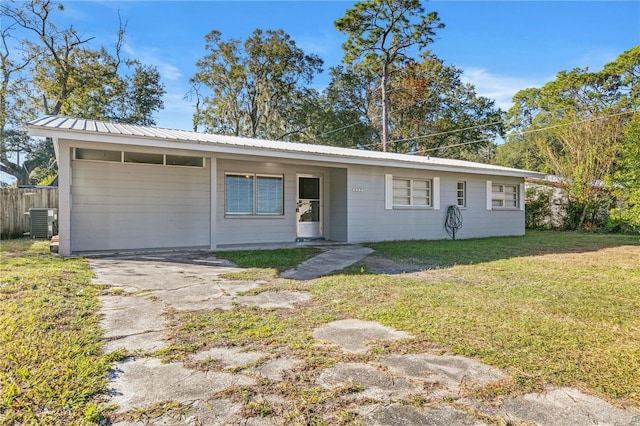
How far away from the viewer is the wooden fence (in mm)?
10701

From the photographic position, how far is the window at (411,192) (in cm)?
1088

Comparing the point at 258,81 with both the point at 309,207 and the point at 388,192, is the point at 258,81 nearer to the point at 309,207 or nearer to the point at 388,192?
the point at 309,207

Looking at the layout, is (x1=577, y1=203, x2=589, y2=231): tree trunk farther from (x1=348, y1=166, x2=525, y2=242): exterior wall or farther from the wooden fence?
the wooden fence

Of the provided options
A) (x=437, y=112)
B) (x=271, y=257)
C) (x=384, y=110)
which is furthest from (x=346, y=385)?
(x=437, y=112)

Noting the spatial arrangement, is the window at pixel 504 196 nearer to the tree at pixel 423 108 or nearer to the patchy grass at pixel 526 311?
the patchy grass at pixel 526 311

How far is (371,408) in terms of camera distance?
6.35ft

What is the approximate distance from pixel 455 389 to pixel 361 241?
7.90m

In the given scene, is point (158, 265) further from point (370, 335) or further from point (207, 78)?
point (207, 78)

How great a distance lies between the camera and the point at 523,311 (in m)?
3.71

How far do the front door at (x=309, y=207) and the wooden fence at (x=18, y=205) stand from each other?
7781 millimetres


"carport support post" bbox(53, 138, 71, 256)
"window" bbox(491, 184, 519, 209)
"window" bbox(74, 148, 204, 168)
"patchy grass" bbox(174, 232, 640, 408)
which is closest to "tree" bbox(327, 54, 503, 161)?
"window" bbox(491, 184, 519, 209)

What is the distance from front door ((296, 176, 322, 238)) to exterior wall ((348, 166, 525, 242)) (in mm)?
1194

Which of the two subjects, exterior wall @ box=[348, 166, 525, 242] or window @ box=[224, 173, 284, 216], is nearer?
window @ box=[224, 173, 284, 216]

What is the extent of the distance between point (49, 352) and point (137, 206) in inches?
248
